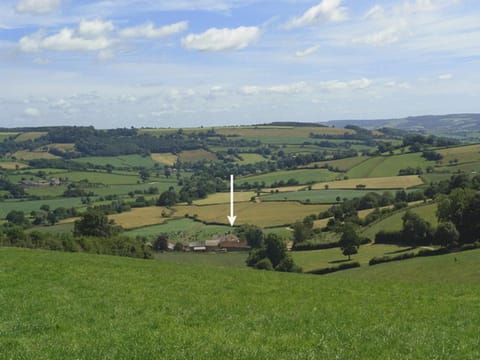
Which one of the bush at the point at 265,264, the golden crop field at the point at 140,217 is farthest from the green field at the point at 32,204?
the bush at the point at 265,264

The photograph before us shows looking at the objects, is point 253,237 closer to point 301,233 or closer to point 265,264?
point 301,233

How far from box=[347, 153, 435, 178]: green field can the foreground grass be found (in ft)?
459

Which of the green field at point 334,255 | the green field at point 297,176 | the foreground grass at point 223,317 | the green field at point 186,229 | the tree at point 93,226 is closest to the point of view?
the foreground grass at point 223,317

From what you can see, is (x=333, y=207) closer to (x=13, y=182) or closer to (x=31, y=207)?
(x=31, y=207)

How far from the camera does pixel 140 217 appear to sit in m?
126

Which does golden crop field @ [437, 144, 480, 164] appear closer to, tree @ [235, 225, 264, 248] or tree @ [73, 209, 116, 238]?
tree @ [235, 225, 264, 248]

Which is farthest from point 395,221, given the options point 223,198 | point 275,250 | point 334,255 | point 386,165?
point 386,165

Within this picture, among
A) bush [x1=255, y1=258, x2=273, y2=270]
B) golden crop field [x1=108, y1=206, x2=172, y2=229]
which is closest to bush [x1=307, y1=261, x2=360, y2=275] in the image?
bush [x1=255, y1=258, x2=273, y2=270]

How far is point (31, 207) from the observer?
147m

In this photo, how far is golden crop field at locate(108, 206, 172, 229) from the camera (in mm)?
116994

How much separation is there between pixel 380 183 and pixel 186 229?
6018 cm

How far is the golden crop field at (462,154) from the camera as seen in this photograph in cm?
16175

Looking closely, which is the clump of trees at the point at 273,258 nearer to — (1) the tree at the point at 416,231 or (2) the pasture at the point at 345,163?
(1) the tree at the point at 416,231

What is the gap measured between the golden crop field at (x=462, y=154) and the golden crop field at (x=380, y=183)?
23061 millimetres
